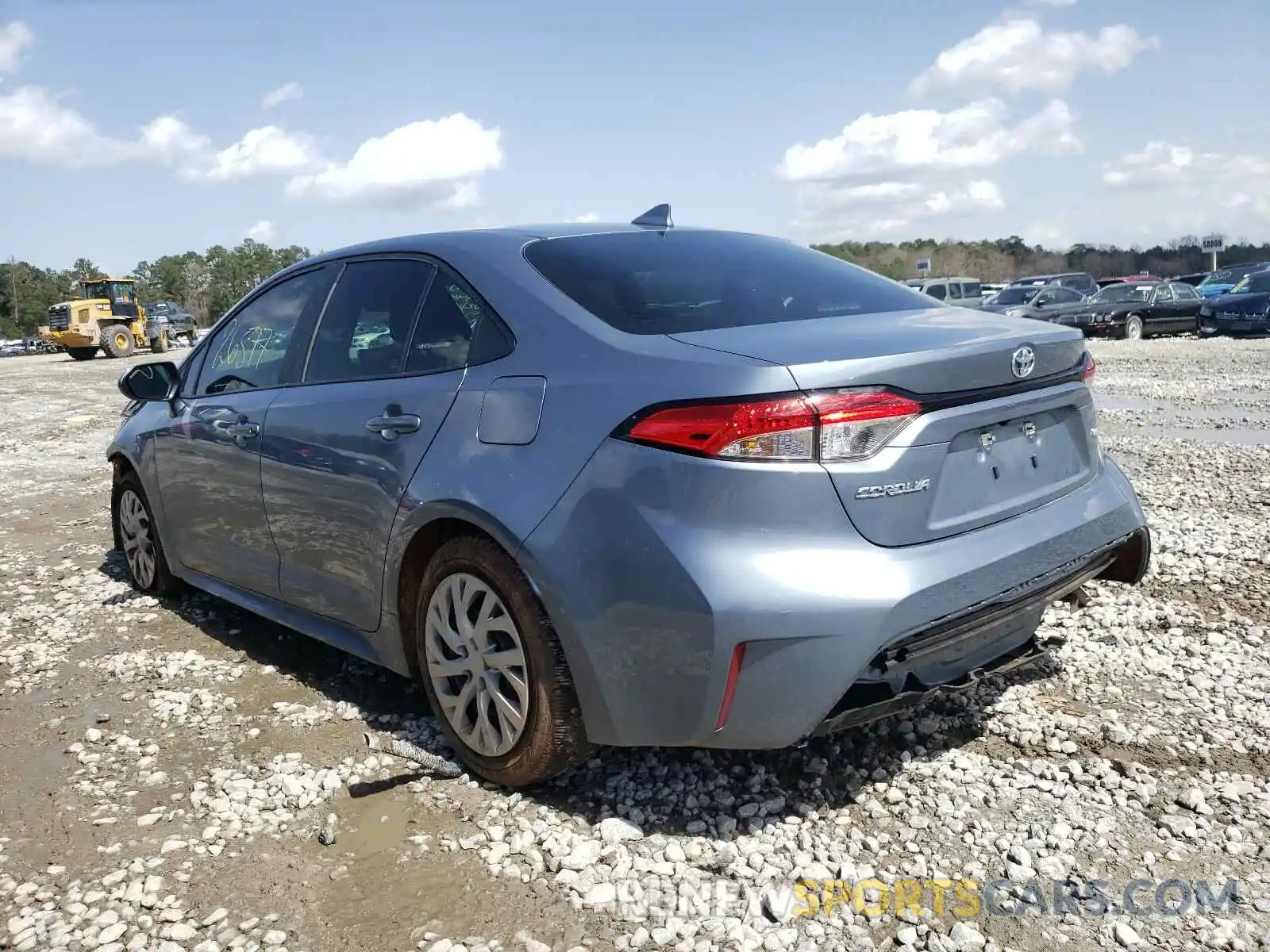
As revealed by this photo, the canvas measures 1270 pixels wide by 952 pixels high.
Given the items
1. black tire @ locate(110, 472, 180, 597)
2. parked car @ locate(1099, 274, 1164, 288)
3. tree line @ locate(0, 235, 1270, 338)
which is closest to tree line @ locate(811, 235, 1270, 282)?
tree line @ locate(0, 235, 1270, 338)

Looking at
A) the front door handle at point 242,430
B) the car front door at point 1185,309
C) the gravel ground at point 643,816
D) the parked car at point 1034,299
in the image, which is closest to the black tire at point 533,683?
the gravel ground at point 643,816

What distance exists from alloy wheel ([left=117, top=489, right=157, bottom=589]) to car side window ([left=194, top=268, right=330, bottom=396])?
0.93 m

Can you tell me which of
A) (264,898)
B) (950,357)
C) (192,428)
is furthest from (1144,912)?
(192,428)

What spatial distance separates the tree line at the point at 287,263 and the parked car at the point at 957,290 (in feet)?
154

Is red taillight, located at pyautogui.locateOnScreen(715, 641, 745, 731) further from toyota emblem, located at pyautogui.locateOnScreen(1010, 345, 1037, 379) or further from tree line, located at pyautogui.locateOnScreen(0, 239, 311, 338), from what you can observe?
tree line, located at pyautogui.locateOnScreen(0, 239, 311, 338)

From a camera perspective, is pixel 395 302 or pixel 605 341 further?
pixel 395 302

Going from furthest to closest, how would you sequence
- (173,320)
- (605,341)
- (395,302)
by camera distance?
(173,320) < (395,302) < (605,341)

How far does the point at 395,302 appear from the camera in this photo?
11.7ft

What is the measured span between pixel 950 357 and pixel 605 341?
901 mm

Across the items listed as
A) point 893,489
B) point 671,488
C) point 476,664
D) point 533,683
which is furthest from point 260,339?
point 893,489

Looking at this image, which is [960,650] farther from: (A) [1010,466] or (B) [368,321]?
(B) [368,321]

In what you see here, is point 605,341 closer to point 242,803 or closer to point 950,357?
point 950,357

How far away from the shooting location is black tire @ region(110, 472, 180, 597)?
200 inches

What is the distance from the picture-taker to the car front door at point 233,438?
4059mm
